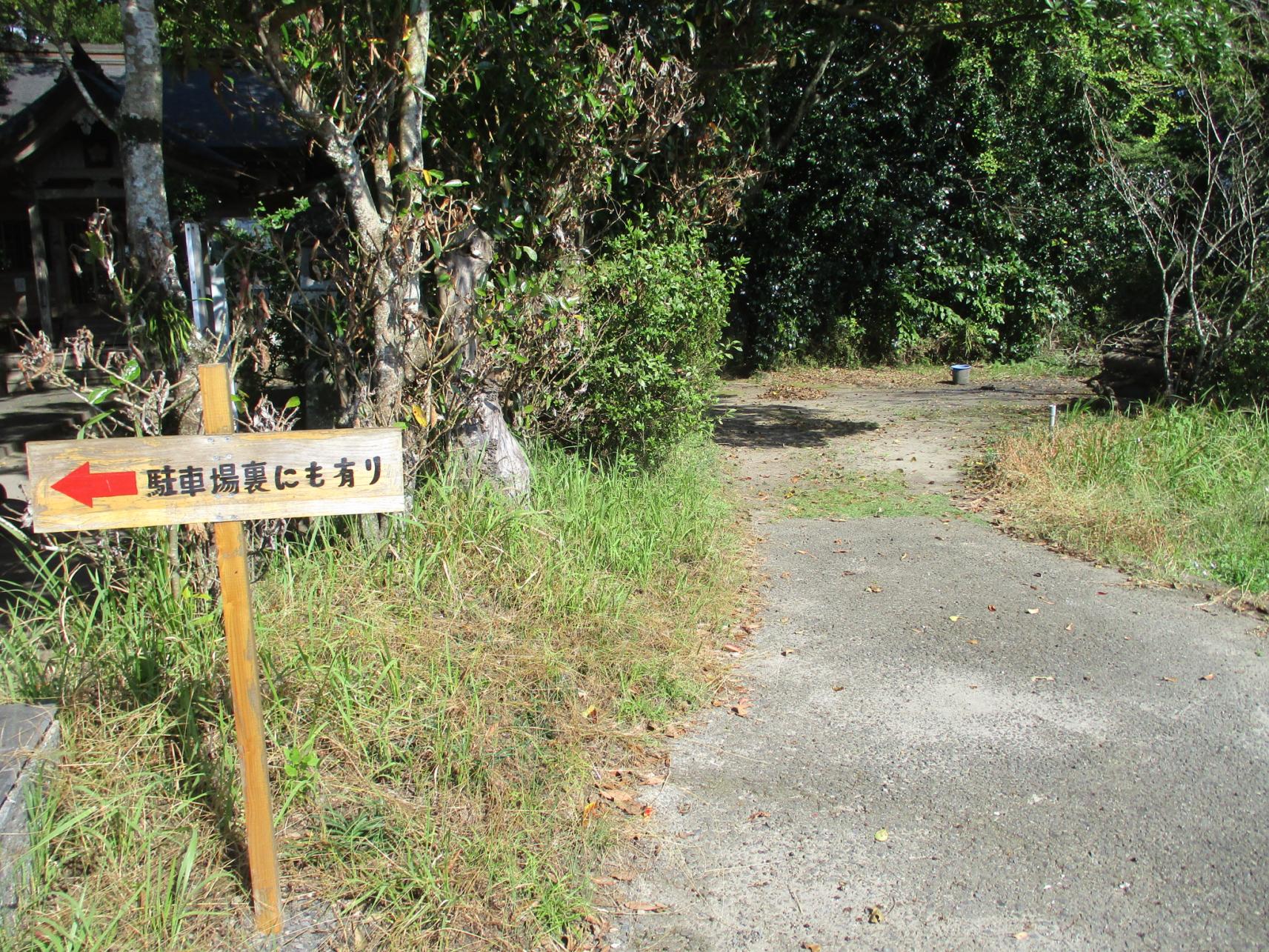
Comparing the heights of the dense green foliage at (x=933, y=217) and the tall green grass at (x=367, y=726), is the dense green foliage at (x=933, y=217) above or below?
above

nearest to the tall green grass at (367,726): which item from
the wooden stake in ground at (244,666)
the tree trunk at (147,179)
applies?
the wooden stake in ground at (244,666)

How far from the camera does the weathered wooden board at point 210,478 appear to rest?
9.60 ft

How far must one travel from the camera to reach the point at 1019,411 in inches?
515

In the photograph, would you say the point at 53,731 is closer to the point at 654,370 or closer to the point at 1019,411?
the point at 654,370

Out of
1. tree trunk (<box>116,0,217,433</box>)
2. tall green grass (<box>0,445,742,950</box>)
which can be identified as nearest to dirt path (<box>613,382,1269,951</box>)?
tall green grass (<box>0,445,742,950</box>)

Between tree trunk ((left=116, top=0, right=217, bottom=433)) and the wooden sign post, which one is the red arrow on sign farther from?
tree trunk ((left=116, top=0, right=217, bottom=433))

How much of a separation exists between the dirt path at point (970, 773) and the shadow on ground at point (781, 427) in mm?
4306

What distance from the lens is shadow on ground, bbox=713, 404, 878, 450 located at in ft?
38.5

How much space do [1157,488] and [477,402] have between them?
548 centimetres

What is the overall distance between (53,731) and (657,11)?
8.33 meters

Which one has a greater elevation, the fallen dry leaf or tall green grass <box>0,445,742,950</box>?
tall green grass <box>0,445,742,950</box>

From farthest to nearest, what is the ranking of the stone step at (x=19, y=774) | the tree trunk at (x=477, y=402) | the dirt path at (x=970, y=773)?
the tree trunk at (x=477, y=402), the dirt path at (x=970, y=773), the stone step at (x=19, y=774)

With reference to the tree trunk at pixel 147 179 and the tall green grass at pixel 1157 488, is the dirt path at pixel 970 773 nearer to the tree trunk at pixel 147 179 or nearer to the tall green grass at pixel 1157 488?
the tall green grass at pixel 1157 488

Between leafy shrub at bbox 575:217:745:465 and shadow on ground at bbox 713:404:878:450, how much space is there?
3.18 m
